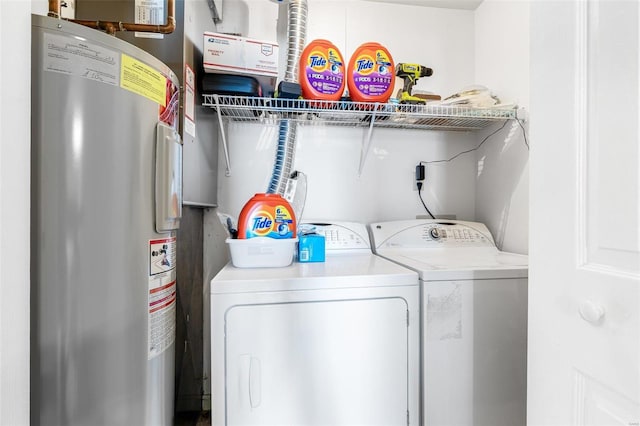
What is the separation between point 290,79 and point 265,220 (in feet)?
2.65

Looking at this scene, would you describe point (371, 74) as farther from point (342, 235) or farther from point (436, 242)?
point (436, 242)

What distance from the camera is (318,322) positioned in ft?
3.28

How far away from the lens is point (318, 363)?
1.00 meters

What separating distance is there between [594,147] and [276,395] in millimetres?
1087

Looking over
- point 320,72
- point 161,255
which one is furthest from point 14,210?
point 320,72

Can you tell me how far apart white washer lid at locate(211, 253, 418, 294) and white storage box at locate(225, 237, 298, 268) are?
0.03m

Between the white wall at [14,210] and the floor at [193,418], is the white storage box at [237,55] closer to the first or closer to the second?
the white wall at [14,210]

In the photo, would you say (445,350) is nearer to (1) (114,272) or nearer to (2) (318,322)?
(2) (318,322)

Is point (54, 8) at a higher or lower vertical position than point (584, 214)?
higher

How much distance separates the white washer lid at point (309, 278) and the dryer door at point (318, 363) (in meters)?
0.06

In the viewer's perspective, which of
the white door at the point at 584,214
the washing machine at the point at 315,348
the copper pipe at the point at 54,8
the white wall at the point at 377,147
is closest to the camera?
the white door at the point at 584,214

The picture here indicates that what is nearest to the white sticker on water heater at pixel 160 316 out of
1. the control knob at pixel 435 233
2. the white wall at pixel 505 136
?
the control knob at pixel 435 233

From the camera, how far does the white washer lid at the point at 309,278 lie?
97cm

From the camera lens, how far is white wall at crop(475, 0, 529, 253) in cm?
157
